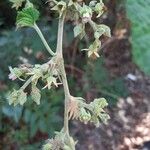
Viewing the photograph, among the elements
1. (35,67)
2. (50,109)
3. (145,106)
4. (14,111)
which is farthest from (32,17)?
(145,106)

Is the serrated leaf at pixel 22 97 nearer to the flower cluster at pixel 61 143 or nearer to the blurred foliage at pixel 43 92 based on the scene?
the flower cluster at pixel 61 143

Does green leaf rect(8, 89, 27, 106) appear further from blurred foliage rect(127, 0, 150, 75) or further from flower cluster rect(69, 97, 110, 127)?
blurred foliage rect(127, 0, 150, 75)

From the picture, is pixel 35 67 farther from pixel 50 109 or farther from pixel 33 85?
pixel 50 109

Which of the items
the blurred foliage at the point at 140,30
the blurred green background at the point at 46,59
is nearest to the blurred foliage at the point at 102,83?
the blurred green background at the point at 46,59

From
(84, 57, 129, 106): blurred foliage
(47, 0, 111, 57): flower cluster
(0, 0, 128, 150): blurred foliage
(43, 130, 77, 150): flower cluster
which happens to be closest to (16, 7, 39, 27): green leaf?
(47, 0, 111, 57): flower cluster

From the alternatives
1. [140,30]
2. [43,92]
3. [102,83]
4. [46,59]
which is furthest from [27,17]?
[102,83]

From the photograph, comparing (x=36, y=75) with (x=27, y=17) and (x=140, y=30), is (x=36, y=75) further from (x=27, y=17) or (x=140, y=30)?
(x=140, y=30)
